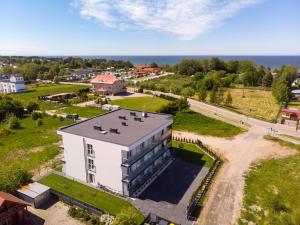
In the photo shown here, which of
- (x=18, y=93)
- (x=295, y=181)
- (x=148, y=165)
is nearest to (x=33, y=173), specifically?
(x=148, y=165)

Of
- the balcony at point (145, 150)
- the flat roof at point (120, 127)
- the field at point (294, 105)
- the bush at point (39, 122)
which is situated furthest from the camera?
the field at point (294, 105)

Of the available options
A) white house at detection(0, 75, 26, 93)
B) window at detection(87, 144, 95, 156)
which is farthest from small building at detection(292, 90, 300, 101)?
white house at detection(0, 75, 26, 93)

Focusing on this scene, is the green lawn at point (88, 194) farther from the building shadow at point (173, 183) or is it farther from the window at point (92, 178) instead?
the building shadow at point (173, 183)

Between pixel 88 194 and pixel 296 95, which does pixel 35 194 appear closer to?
pixel 88 194

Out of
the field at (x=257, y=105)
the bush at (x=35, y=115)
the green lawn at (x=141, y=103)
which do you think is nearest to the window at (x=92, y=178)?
the bush at (x=35, y=115)

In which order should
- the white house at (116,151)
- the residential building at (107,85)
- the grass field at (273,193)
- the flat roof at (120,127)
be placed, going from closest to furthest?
the grass field at (273,193) → the white house at (116,151) → the flat roof at (120,127) → the residential building at (107,85)

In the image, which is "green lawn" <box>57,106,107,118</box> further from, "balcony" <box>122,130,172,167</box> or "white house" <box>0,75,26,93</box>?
"white house" <box>0,75,26,93</box>

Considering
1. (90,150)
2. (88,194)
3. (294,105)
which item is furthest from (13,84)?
(294,105)
